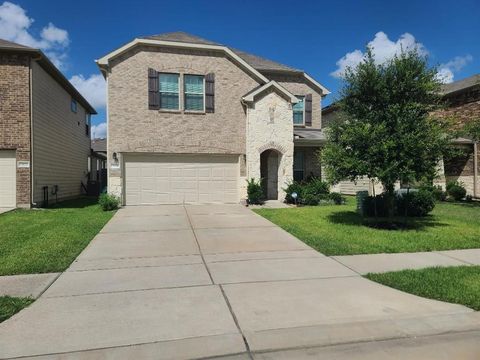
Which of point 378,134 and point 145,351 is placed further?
point 378,134

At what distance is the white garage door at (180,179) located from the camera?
1672 cm

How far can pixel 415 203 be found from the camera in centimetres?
1347

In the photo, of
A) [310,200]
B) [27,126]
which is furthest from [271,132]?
[27,126]

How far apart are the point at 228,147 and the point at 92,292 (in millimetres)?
12249

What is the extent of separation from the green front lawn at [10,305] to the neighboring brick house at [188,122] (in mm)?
11362

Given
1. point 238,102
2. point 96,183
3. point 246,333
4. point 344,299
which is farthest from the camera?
point 96,183

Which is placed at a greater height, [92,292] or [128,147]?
[128,147]

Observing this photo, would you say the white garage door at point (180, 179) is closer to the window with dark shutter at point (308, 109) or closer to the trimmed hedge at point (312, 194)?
the trimmed hedge at point (312, 194)

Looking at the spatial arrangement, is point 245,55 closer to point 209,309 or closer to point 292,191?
point 292,191

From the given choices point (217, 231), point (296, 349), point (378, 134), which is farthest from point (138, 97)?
point (296, 349)

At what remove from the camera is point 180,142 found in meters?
16.9

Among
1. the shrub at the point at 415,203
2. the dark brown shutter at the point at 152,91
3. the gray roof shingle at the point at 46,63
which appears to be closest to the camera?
the shrub at the point at 415,203

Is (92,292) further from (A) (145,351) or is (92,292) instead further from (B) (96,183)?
(B) (96,183)

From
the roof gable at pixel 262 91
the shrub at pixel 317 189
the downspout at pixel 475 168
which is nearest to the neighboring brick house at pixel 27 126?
the roof gable at pixel 262 91
